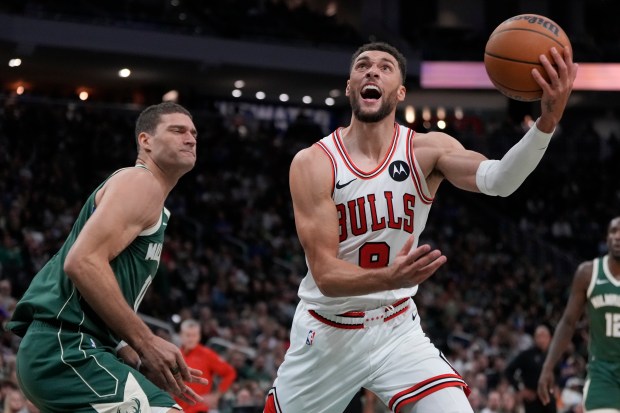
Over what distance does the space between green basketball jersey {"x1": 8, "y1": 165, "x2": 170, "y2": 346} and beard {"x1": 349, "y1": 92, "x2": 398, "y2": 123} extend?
125 cm

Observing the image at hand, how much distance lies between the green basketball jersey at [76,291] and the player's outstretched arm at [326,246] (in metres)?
0.77

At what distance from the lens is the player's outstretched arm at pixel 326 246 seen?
4133 millimetres

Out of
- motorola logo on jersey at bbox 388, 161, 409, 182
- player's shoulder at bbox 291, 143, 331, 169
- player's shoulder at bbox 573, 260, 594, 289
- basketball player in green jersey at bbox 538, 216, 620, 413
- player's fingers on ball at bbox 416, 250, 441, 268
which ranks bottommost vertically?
basketball player in green jersey at bbox 538, 216, 620, 413

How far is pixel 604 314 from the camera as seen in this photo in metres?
7.48

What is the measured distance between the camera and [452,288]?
19.0m

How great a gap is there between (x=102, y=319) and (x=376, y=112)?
1849 millimetres

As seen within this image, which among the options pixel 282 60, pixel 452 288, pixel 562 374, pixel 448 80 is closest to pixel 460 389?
pixel 562 374

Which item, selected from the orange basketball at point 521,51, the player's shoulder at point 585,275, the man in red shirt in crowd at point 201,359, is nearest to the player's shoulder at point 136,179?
the orange basketball at point 521,51

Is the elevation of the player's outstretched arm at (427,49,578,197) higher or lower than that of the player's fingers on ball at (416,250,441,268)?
higher

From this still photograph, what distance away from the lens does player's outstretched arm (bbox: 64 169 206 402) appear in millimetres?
4137

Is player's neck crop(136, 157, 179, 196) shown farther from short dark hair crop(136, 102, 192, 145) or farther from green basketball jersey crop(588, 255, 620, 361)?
green basketball jersey crop(588, 255, 620, 361)

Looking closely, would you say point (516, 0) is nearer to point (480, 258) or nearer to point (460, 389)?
point (480, 258)

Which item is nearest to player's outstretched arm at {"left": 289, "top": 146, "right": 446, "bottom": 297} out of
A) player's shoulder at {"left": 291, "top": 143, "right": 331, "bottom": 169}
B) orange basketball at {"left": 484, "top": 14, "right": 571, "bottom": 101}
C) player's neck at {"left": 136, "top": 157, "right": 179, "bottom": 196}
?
player's shoulder at {"left": 291, "top": 143, "right": 331, "bottom": 169}

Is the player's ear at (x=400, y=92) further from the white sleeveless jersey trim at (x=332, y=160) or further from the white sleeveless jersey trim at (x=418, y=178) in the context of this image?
the white sleeveless jersey trim at (x=332, y=160)
